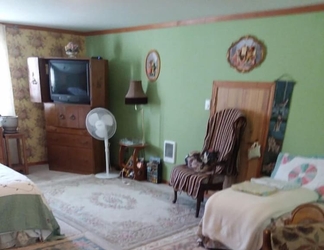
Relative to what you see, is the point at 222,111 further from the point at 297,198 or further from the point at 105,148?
the point at 105,148

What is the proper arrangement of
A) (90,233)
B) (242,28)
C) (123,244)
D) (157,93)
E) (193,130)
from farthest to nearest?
1. (157,93)
2. (193,130)
3. (242,28)
4. (90,233)
5. (123,244)

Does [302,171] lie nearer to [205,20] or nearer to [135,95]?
[205,20]

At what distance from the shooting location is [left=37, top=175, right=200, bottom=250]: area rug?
2887 mm

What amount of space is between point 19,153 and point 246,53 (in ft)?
12.1

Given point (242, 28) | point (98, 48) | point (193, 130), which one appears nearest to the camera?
point (242, 28)

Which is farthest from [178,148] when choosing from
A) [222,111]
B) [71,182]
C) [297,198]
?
[297,198]

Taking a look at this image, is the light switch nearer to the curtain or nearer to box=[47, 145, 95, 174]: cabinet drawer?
box=[47, 145, 95, 174]: cabinet drawer

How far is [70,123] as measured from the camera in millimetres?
4652

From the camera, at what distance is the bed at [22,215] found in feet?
8.08

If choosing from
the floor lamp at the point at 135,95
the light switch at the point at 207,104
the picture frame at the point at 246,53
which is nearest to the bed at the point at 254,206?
the picture frame at the point at 246,53

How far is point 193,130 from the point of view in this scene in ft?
13.2

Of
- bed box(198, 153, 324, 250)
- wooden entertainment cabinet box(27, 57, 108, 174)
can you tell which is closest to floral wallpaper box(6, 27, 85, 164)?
wooden entertainment cabinet box(27, 57, 108, 174)

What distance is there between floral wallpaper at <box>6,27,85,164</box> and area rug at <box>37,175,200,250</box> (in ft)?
3.54

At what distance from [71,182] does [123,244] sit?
186 centimetres
